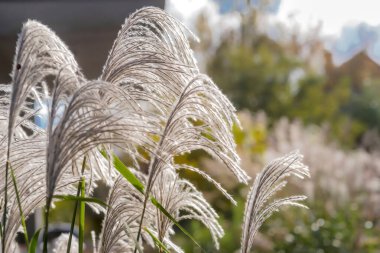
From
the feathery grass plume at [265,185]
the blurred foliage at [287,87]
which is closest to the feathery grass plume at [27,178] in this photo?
the feathery grass plume at [265,185]

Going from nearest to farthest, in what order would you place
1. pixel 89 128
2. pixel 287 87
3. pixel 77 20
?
pixel 89 128 → pixel 77 20 → pixel 287 87

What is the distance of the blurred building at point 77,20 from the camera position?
3371 mm

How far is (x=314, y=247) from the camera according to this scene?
3455 millimetres

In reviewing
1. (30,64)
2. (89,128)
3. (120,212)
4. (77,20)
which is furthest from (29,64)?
(77,20)

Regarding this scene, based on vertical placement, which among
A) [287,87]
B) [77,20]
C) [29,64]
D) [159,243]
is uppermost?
[287,87]

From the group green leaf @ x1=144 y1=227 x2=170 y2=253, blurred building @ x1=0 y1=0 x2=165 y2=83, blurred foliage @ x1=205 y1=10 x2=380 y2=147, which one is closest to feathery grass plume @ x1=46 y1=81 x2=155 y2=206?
green leaf @ x1=144 y1=227 x2=170 y2=253

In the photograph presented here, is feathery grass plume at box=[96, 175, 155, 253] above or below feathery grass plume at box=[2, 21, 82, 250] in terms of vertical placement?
below

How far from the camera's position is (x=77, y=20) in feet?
11.5

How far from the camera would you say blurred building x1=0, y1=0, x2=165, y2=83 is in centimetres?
337

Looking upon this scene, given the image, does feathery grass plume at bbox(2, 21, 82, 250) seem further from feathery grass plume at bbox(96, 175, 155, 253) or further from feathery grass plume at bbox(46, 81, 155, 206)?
feathery grass plume at bbox(96, 175, 155, 253)

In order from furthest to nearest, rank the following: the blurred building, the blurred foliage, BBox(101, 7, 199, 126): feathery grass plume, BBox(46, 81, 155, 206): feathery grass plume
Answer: the blurred foliage → the blurred building → BBox(101, 7, 199, 126): feathery grass plume → BBox(46, 81, 155, 206): feathery grass plume

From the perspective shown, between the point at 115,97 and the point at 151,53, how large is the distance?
8 cm

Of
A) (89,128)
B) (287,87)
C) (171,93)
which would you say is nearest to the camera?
(89,128)

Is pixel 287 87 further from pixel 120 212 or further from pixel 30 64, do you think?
pixel 30 64
